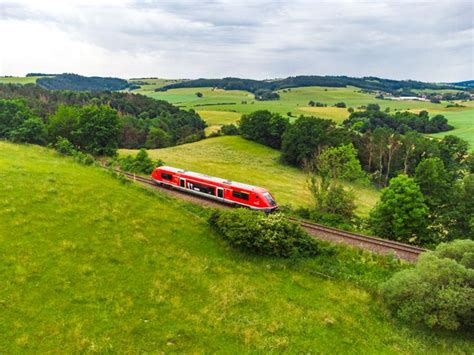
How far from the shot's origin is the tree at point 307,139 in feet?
280

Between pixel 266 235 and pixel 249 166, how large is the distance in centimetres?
5525

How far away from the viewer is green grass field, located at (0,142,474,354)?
16438 millimetres

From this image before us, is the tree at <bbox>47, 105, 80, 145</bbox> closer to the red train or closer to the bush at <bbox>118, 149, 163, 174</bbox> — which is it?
the bush at <bbox>118, 149, 163, 174</bbox>

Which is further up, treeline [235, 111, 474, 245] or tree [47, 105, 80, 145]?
tree [47, 105, 80, 145]

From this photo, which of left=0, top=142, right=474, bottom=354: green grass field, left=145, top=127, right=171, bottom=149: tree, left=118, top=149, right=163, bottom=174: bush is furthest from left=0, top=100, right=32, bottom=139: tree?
left=145, top=127, right=171, bottom=149: tree

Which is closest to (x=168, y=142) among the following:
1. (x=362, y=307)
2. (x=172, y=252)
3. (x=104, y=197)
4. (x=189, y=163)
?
(x=189, y=163)

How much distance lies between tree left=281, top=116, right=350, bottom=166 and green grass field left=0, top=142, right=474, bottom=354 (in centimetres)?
5977

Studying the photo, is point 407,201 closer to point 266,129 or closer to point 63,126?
point 63,126

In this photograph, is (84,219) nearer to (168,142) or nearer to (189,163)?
(189,163)

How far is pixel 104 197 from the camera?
31.0 metres

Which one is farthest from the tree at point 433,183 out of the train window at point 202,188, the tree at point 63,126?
the tree at point 63,126

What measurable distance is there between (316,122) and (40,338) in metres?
84.6

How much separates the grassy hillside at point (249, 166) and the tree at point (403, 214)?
1527 cm

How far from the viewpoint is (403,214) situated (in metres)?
35.8
